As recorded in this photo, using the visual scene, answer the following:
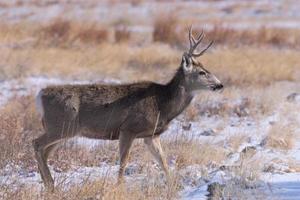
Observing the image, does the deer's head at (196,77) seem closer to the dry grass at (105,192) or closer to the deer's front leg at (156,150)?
the deer's front leg at (156,150)

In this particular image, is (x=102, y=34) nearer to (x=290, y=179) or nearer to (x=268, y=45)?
(x=268, y=45)

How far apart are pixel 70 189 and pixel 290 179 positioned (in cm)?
265

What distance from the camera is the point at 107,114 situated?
8.94 m

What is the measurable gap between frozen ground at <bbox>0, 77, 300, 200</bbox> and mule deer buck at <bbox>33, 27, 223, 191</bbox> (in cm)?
31

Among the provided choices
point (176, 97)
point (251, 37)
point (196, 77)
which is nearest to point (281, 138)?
point (196, 77)

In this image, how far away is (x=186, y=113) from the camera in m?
12.9

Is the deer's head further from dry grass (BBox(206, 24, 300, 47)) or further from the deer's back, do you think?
dry grass (BBox(206, 24, 300, 47))

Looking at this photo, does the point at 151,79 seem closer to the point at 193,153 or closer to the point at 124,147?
the point at 193,153

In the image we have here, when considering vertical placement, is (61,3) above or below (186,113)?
below

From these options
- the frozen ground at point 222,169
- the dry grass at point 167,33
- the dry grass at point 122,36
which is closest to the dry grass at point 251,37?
the dry grass at point 167,33

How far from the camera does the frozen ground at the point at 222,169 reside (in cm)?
808

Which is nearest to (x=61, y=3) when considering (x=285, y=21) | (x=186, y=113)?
(x=285, y=21)

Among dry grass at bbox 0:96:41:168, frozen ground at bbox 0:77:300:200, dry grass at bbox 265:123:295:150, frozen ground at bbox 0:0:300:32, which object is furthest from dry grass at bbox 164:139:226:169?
frozen ground at bbox 0:0:300:32

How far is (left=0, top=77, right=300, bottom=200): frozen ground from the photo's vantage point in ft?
26.5
